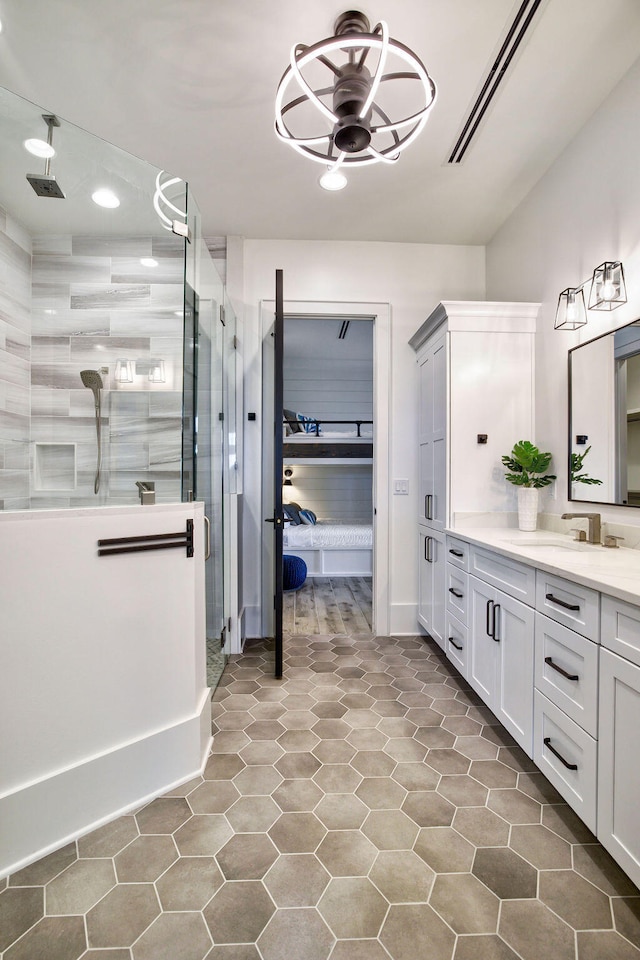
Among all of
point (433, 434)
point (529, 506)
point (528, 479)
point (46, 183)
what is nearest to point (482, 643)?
point (529, 506)

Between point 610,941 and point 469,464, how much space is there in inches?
81.8

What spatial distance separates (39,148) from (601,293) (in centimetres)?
242

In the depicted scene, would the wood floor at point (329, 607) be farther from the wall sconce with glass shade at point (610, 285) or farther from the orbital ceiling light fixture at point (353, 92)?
the orbital ceiling light fixture at point (353, 92)

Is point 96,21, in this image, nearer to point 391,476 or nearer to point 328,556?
point 391,476

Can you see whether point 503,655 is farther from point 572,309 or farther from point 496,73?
point 496,73

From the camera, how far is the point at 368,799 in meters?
1.71

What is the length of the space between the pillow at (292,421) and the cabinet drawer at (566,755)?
162 inches

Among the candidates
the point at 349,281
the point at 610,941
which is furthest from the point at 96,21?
the point at 610,941

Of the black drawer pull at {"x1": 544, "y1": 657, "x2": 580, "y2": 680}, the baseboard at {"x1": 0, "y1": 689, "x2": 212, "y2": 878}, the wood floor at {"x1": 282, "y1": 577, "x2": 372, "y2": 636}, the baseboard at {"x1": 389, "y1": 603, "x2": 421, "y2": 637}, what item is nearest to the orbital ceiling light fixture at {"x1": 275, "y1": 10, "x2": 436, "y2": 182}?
the black drawer pull at {"x1": 544, "y1": 657, "x2": 580, "y2": 680}

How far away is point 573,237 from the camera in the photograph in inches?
95.9

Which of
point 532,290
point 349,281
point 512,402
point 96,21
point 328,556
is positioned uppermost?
point 96,21

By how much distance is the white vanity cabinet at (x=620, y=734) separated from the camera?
1.22 metres

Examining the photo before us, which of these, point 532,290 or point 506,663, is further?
point 532,290

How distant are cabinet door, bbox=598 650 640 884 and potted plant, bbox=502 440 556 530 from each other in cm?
137
